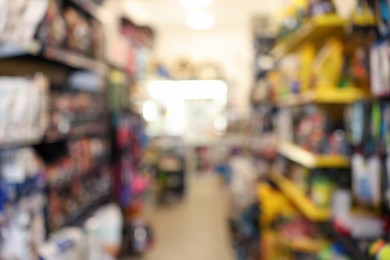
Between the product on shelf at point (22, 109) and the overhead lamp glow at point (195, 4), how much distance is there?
4.73 m

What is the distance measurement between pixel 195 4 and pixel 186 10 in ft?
1.65

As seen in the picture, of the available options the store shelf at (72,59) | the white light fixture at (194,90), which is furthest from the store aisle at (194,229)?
the white light fixture at (194,90)

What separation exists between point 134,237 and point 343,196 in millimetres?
2145

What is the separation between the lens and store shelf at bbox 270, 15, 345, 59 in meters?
2.13

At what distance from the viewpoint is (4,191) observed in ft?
5.29

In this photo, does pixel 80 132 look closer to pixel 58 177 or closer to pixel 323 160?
pixel 58 177

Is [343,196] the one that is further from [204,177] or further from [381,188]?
[204,177]

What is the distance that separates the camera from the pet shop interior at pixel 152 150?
156 cm

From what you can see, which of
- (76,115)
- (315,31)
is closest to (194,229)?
(76,115)

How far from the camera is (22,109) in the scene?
1.71m

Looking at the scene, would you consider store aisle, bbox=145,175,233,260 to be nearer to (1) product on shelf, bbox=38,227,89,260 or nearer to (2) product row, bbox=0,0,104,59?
(1) product on shelf, bbox=38,227,89,260

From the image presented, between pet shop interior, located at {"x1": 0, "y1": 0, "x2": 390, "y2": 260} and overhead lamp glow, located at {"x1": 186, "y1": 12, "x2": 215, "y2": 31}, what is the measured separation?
1.82 m

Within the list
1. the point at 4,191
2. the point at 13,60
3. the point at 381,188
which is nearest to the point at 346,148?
the point at 381,188

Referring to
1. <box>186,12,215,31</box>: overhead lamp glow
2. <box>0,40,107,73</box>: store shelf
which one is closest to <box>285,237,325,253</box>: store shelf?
<box>0,40,107,73</box>: store shelf
